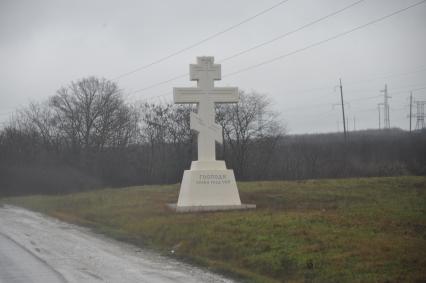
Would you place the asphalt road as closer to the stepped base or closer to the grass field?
the grass field

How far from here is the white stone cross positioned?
71.6 feet

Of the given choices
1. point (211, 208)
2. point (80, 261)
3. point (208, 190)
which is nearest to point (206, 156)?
point (208, 190)

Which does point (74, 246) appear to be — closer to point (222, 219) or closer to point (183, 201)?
point (222, 219)

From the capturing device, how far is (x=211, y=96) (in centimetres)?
2214

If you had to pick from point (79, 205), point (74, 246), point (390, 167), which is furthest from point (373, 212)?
point (390, 167)

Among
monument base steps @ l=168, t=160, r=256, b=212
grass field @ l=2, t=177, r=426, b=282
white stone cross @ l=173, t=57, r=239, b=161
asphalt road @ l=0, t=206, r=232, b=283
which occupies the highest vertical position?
white stone cross @ l=173, t=57, r=239, b=161

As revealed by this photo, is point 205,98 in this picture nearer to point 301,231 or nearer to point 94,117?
point 301,231

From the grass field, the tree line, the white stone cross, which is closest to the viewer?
the grass field

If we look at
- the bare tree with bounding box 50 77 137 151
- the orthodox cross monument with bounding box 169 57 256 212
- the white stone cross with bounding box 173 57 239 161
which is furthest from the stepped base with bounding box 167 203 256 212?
the bare tree with bounding box 50 77 137 151

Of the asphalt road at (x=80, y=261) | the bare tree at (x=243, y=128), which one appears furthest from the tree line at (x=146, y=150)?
the asphalt road at (x=80, y=261)

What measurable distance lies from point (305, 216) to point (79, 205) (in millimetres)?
15201

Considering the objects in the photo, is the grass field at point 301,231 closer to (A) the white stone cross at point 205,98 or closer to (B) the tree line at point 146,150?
(A) the white stone cross at point 205,98

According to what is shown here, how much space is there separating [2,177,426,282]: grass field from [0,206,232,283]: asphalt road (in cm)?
89

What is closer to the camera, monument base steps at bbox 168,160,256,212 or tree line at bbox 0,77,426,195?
monument base steps at bbox 168,160,256,212
